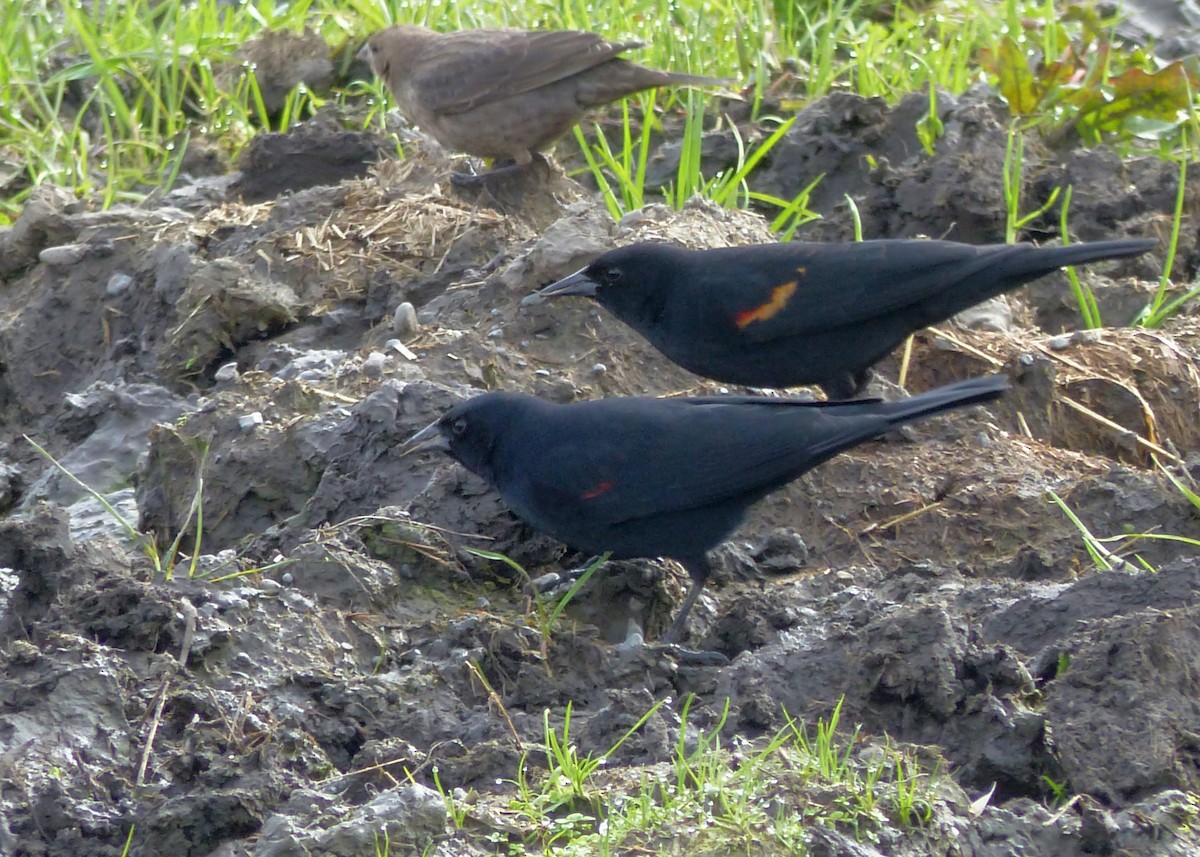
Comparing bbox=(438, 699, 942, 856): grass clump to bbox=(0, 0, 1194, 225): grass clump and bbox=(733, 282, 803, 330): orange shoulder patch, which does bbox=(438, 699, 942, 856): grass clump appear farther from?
bbox=(0, 0, 1194, 225): grass clump

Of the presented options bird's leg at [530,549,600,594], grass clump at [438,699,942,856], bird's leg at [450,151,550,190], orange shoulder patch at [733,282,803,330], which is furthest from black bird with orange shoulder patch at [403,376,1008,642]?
bird's leg at [450,151,550,190]

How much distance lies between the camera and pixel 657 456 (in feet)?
13.7

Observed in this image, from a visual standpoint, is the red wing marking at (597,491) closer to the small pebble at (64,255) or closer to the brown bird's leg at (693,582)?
the brown bird's leg at (693,582)

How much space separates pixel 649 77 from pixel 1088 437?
7.87ft

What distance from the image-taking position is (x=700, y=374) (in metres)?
4.87

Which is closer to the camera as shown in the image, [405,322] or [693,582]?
[693,582]

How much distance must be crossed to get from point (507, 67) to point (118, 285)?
6.26 ft

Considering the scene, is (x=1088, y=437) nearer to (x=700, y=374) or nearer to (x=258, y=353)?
(x=700, y=374)

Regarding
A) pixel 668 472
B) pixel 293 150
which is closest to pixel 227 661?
pixel 668 472

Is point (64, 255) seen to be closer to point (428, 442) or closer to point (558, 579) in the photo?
point (428, 442)

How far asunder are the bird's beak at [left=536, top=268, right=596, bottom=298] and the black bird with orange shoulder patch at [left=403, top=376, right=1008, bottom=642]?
2.11 ft

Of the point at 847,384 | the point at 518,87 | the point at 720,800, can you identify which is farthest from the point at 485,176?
the point at 720,800

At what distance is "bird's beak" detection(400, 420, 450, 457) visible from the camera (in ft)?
14.1

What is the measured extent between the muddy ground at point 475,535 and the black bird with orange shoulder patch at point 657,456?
0.68ft
